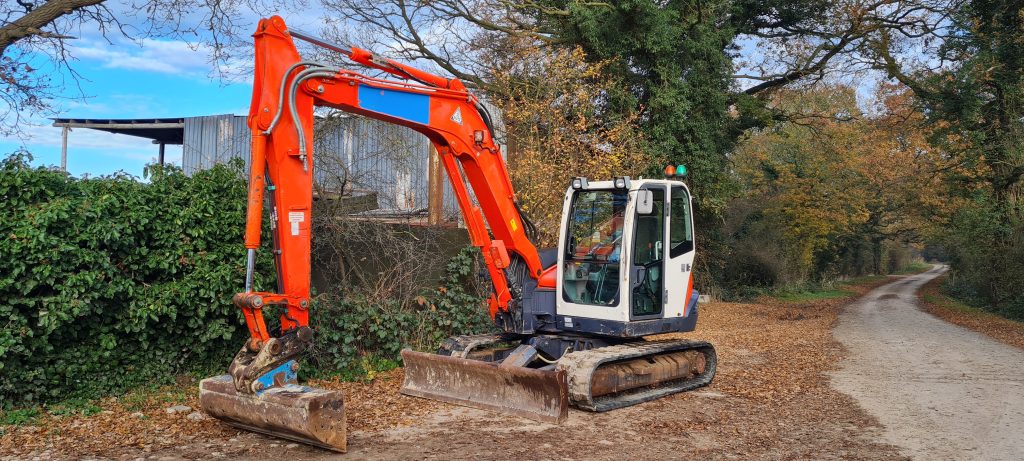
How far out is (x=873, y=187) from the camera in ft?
115

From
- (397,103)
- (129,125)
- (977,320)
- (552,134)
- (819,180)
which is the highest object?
(819,180)

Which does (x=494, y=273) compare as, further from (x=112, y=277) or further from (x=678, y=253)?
(x=112, y=277)

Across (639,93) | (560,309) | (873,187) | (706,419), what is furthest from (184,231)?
(873,187)

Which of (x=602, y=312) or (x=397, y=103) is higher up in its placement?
(x=397, y=103)

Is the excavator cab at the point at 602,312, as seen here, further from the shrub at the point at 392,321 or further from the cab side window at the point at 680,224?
the shrub at the point at 392,321

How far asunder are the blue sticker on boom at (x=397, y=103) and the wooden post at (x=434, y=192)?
4.19 m

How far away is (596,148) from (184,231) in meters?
8.35

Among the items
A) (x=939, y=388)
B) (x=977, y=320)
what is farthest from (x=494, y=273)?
(x=977, y=320)

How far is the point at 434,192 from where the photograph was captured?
12.1 metres

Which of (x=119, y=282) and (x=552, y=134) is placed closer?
(x=119, y=282)

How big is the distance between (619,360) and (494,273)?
1671 millimetres

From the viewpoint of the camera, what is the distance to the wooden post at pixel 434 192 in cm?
1183

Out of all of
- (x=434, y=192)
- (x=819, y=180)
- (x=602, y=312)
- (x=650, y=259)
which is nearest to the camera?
(x=602, y=312)

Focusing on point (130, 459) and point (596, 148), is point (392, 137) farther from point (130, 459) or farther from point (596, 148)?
point (130, 459)
